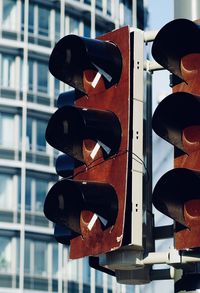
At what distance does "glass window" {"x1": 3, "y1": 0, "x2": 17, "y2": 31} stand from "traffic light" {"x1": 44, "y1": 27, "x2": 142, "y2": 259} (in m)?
61.0

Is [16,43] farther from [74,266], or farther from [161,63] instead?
[161,63]

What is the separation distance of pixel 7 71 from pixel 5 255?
A: 10168mm

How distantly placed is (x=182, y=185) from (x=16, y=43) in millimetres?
60883

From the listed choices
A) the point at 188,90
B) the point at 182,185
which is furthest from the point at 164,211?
the point at 188,90

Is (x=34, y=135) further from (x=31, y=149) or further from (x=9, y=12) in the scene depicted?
(x=9, y=12)

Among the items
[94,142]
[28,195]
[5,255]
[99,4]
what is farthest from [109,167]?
[99,4]

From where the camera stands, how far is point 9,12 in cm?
7050

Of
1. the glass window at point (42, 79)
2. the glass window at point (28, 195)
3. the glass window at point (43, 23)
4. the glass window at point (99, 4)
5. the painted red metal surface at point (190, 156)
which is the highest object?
the glass window at point (99, 4)

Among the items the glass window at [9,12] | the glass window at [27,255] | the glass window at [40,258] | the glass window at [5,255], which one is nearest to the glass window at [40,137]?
the glass window at [40,258]

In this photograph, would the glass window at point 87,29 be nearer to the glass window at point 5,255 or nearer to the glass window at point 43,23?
the glass window at point 43,23

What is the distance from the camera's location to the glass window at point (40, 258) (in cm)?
6556

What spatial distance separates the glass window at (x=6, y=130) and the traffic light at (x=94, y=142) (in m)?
58.3

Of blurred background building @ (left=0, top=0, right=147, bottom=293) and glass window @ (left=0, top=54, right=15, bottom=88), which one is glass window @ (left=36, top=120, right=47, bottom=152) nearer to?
blurred background building @ (left=0, top=0, right=147, bottom=293)

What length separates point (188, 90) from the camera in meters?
8.66
